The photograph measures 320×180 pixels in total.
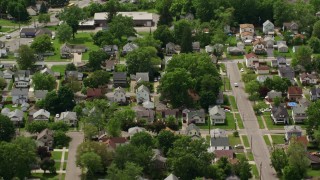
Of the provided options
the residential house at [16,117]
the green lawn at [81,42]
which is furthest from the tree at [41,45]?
the residential house at [16,117]

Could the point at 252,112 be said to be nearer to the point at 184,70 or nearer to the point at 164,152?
the point at 184,70

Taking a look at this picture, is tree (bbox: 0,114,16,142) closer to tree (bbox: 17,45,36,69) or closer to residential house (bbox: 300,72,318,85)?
tree (bbox: 17,45,36,69)

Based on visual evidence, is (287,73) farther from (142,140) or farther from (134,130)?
(142,140)

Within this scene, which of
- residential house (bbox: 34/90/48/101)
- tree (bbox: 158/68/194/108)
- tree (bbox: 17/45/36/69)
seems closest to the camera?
tree (bbox: 158/68/194/108)

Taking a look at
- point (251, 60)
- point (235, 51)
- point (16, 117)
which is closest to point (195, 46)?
point (235, 51)

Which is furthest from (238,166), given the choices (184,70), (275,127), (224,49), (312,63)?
(224,49)

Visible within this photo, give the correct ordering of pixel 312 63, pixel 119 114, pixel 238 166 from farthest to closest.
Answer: pixel 312 63 < pixel 119 114 < pixel 238 166

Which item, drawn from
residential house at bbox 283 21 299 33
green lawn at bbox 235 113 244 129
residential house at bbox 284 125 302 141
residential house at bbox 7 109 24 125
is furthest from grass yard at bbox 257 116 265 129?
residential house at bbox 283 21 299 33
